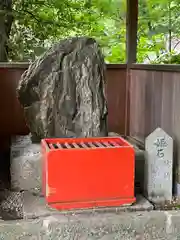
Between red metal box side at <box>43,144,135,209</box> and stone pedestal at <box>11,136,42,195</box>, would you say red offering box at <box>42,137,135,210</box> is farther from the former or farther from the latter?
stone pedestal at <box>11,136,42,195</box>

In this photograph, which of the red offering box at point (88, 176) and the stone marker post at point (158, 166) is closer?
the red offering box at point (88, 176)

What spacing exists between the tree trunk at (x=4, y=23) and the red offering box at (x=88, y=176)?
203cm

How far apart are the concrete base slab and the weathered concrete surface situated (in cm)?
7

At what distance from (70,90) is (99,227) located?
1.38 m

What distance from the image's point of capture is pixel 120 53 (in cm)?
477

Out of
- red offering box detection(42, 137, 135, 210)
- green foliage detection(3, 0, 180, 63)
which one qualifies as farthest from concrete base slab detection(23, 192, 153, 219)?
green foliage detection(3, 0, 180, 63)

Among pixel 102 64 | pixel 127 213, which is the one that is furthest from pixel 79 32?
pixel 127 213

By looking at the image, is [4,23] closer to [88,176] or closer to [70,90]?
[70,90]

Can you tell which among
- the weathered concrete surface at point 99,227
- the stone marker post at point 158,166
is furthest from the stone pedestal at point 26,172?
the stone marker post at point 158,166

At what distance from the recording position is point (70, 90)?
3.54 metres

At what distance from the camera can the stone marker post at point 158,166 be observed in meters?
3.12

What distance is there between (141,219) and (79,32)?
2.81 metres

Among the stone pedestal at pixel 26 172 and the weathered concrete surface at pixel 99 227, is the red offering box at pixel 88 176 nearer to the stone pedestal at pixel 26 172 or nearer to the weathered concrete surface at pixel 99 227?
the weathered concrete surface at pixel 99 227

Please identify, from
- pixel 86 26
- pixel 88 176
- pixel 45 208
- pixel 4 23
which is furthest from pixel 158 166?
pixel 4 23
